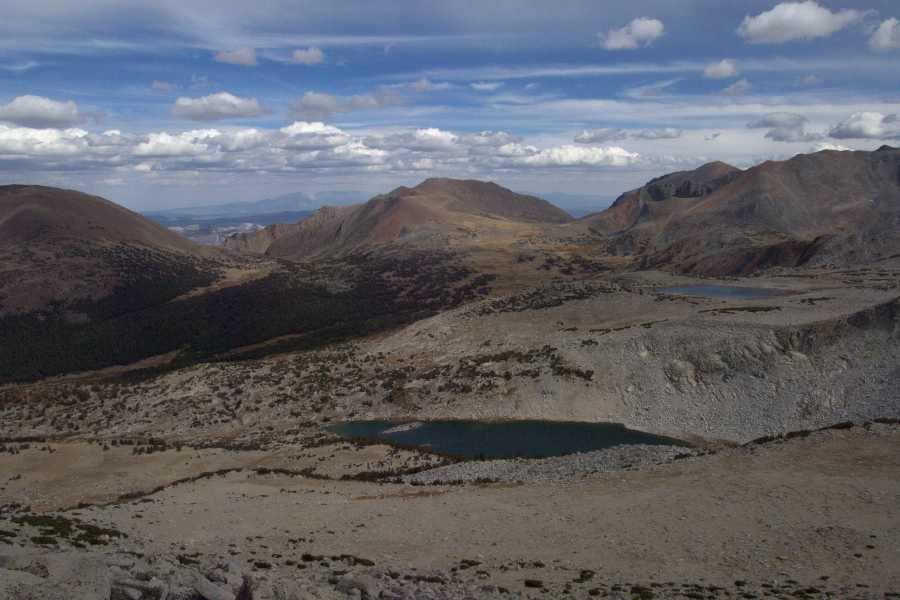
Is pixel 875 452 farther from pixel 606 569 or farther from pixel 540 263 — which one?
pixel 540 263

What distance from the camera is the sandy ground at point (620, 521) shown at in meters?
14.9

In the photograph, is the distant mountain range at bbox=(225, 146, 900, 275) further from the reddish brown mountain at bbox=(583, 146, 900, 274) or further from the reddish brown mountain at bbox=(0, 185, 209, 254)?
the reddish brown mountain at bbox=(0, 185, 209, 254)

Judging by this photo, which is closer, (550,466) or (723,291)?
(550,466)

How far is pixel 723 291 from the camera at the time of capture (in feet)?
215

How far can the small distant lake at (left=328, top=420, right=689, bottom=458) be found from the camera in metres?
36.2

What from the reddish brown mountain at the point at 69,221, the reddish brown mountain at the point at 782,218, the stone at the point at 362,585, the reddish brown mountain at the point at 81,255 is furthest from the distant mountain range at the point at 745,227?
the stone at the point at 362,585

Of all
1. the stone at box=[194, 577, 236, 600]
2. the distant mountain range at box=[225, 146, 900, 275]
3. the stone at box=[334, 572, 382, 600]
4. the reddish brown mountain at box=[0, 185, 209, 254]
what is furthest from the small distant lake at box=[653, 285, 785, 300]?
the reddish brown mountain at box=[0, 185, 209, 254]

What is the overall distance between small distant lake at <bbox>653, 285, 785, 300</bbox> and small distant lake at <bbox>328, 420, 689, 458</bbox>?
2894cm

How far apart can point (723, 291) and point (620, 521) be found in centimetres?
5467

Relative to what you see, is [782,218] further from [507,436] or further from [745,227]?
[507,436]

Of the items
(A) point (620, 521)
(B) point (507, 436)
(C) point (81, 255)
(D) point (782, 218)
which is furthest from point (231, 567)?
(D) point (782, 218)

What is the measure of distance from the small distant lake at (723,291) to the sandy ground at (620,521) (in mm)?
39001

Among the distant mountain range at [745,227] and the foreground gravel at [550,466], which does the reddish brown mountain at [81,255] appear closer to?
the distant mountain range at [745,227]

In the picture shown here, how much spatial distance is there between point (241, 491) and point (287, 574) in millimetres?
14480
